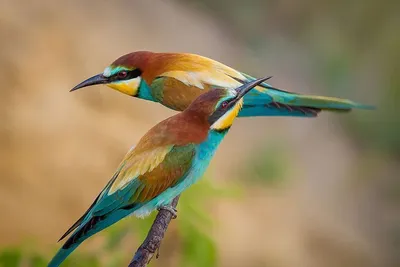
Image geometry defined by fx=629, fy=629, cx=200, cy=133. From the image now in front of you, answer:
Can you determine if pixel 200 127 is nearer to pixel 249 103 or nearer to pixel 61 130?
pixel 249 103

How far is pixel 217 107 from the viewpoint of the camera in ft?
3.64

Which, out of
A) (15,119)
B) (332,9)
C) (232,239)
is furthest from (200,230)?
(332,9)

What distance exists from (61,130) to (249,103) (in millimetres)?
435

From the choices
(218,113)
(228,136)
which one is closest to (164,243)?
(228,136)

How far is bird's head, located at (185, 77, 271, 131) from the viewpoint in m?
1.11

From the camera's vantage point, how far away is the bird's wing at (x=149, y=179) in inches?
42.4

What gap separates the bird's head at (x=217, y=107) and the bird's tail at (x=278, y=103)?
3.9 inches

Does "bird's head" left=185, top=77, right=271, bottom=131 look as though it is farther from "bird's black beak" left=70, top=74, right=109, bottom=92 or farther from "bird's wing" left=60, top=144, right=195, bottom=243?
"bird's black beak" left=70, top=74, right=109, bottom=92

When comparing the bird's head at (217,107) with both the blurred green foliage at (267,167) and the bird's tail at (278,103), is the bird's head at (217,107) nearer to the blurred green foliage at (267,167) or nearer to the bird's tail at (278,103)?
the bird's tail at (278,103)

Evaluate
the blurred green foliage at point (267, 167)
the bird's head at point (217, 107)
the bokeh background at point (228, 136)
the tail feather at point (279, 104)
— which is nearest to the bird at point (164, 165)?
the bird's head at point (217, 107)

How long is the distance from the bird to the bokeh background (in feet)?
0.74

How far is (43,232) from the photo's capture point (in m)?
1.36

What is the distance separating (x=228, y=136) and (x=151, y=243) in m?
0.56

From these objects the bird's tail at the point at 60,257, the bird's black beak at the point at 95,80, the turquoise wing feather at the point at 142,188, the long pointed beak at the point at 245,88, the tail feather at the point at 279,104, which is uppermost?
the tail feather at the point at 279,104
